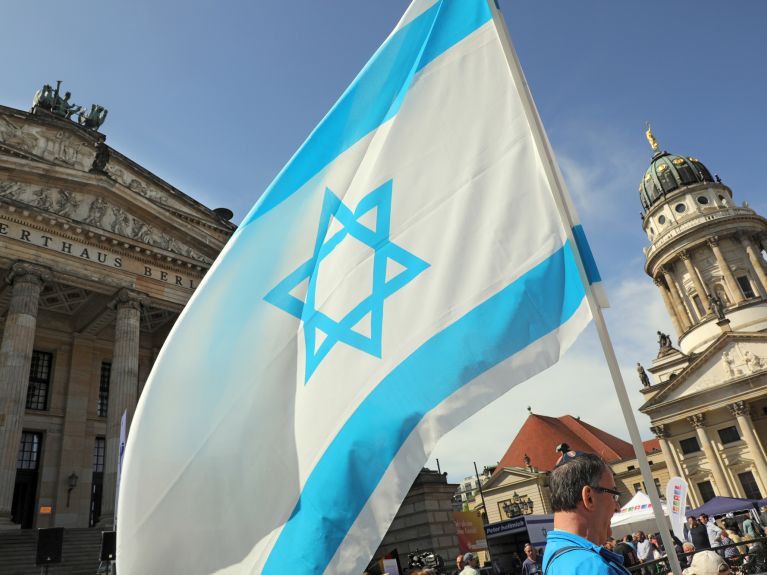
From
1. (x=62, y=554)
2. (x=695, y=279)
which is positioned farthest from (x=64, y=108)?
(x=695, y=279)

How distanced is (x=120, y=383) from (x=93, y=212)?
7663mm

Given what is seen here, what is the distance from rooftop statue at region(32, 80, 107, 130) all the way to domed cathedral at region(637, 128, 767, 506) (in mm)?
56817

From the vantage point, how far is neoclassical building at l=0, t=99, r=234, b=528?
20.8m

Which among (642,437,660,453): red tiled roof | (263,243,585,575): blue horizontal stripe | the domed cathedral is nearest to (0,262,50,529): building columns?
(263,243,585,575): blue horizontal stripe

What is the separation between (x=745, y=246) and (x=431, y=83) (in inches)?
3003

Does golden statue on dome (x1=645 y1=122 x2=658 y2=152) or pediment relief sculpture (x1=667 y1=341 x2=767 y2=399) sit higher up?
golden statue on dome (x1=645 y1=122 x2=658 y2=152)

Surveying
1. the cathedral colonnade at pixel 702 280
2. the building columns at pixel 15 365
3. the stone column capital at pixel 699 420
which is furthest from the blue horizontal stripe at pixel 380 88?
the cathedral colonnade at pixel 702 280

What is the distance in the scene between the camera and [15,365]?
1942cm

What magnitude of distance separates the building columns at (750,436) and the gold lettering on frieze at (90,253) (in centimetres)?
5280

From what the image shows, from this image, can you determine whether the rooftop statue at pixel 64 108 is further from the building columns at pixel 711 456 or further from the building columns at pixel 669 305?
the building columns at pixel 669 305

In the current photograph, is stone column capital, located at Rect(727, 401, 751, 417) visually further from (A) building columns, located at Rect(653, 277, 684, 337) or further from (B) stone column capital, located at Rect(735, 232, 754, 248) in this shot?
(B) stone column capital, located at Rect(735, 232, 754, 248)

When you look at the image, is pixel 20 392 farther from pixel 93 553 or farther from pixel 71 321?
pixel 71 321

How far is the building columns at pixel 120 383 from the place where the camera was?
19.8 m

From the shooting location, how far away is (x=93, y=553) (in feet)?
61.8
